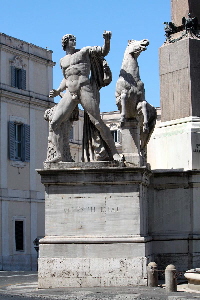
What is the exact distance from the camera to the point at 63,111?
1453cm

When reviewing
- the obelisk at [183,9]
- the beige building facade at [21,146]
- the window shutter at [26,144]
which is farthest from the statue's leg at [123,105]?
the window shutter at [26,144]

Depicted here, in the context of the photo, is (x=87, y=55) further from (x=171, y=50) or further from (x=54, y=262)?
(x=54, y=262)

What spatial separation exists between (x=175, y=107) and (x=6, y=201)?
22794mm

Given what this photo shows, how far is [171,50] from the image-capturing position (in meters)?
16.2

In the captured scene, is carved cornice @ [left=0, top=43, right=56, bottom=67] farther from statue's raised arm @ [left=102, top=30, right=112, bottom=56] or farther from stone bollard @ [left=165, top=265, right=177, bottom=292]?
stone bollard @ [left=165, top=265, right=177, bottom=292]

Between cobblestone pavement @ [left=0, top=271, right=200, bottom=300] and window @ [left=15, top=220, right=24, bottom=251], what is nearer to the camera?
cobblestone pavement @ [left=0, top=271, right=200, bottom=300]

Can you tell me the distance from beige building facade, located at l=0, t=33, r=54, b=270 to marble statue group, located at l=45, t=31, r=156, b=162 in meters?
22.2

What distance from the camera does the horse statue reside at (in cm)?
1473

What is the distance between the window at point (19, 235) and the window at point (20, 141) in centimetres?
352

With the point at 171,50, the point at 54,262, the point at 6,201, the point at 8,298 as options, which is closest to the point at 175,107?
the point at 171,50


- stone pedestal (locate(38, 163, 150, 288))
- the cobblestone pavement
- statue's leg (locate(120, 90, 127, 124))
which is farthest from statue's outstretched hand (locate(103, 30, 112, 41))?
the cobblestone pavement

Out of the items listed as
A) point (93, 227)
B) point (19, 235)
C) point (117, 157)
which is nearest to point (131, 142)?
point (117, 157)

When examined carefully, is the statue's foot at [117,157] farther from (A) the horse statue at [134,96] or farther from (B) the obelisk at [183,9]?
(B) the obelisk at [183,9]

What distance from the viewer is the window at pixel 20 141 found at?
3828 centimetres
